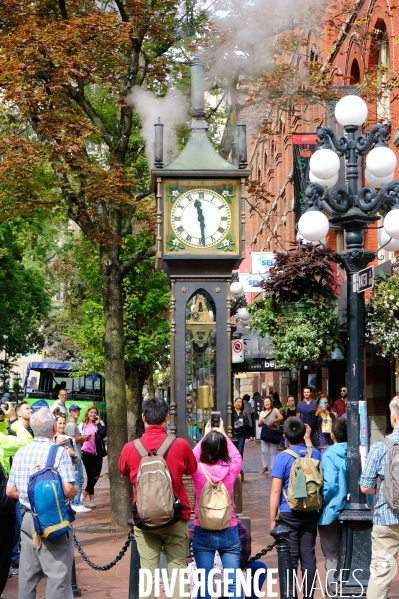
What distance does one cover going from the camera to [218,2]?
1466 cm

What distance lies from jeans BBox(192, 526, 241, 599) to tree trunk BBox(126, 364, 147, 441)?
20.5 metres

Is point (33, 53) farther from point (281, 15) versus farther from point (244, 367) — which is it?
point (244, 367)

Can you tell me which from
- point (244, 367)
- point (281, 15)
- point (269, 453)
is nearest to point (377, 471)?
point (281, 15)

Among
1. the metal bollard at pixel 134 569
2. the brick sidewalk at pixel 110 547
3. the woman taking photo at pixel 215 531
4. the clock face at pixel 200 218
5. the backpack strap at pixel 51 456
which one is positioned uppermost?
the clock face at pixel 200 218

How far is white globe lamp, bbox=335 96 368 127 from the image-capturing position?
28.8 ft

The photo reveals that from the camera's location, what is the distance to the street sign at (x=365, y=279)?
8023mm

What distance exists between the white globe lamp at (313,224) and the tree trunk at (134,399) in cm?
1907

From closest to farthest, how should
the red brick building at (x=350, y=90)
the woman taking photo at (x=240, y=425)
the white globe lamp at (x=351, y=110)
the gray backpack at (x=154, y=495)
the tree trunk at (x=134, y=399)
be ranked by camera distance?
the gray backpack at (x=154, y=495)
the white globe lamp at (x=351, y=110)
the red brick building at (x=350, y=90)
the woman taking photo at (x=240, y=425)
the tree trunk at (x=134, y=399)

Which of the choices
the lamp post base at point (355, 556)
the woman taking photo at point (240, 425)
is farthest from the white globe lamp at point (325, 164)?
the woman taking photo at point (240, 425)

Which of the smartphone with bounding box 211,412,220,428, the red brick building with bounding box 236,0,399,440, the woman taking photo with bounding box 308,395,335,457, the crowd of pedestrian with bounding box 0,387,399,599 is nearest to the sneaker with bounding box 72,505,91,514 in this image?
the woman taking photo with bounding box 308,395,335,457

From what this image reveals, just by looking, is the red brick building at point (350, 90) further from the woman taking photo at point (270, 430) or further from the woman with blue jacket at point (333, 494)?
the woman with blue jacket at point (333, 494)

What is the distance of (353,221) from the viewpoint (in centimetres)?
877

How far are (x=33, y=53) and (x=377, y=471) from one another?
7.94 m

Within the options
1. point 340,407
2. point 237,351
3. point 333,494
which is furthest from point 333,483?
point 237,351
